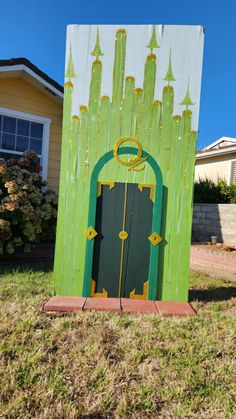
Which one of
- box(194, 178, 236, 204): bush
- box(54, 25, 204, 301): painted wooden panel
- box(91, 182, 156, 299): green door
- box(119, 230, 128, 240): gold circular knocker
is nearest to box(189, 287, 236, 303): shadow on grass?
box(54, 25, 204, 301): painted wooden panel

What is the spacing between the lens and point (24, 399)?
2092 mm

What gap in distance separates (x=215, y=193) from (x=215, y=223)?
1.46 metres

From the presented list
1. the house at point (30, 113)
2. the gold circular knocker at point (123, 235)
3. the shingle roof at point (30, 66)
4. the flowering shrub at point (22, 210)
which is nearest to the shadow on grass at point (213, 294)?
the gold circular knocker at point (123, 235)

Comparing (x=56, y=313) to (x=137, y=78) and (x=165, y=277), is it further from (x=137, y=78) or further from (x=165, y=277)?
(x=137, y=78)

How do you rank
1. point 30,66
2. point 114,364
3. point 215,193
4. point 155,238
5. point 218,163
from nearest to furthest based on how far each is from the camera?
1. point 114,364
2. point 155,238
3. point 30,66
4. point 215,193
5. point 218,163

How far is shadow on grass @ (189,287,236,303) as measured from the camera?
14.6 feet

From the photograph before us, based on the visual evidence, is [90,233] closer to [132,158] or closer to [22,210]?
[132,158]

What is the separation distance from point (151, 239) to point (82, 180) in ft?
3.68

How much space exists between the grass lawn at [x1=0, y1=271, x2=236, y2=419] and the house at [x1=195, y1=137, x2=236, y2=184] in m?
9.70

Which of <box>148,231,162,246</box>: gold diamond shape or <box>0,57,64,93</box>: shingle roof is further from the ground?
<box>0,57,64,93</box>: shingle roof

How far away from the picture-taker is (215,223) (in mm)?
8250

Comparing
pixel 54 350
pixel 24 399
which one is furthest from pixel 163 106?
pixel 24 399

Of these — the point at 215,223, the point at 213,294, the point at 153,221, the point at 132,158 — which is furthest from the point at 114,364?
the point at 215,223

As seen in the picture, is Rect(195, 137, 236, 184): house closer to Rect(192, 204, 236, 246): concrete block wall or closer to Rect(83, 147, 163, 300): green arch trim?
Rect(192, 204, 236, 246): concrete block wall
